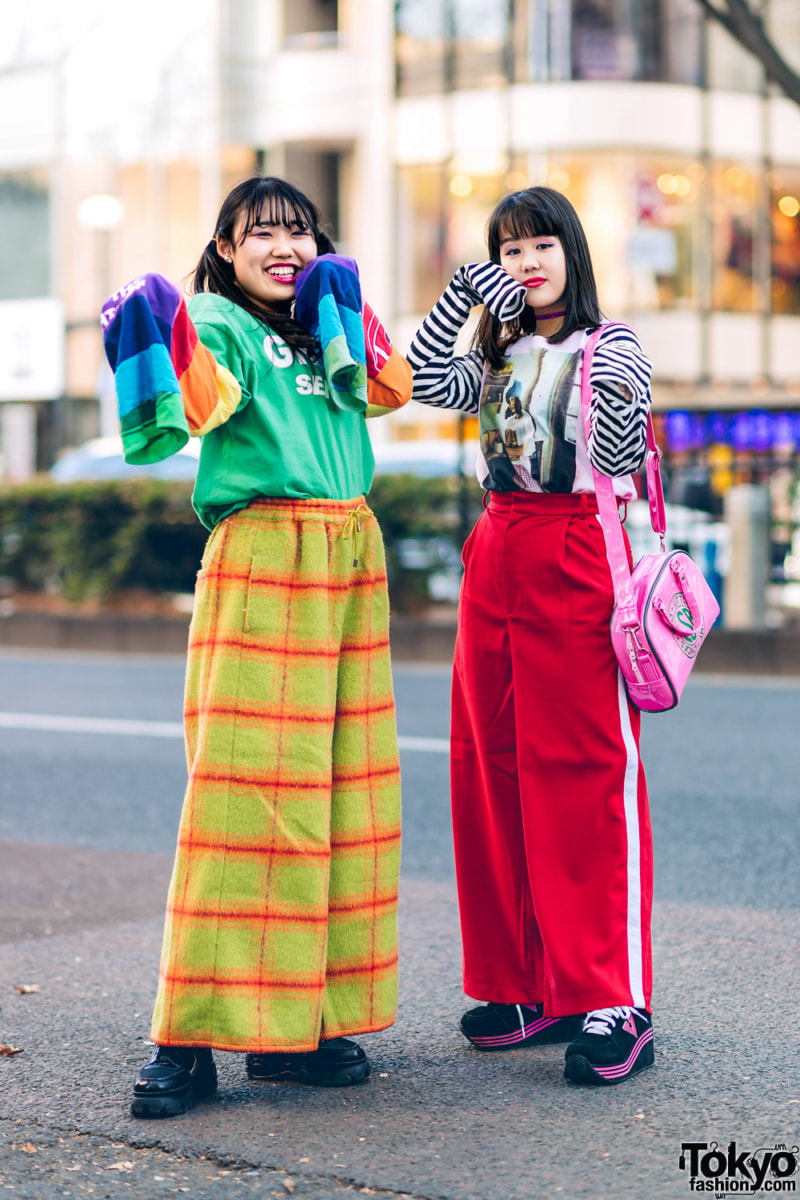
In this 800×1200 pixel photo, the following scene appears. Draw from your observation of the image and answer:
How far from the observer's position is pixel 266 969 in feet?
10.2

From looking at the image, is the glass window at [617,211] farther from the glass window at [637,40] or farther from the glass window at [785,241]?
the glass window at [785,241]

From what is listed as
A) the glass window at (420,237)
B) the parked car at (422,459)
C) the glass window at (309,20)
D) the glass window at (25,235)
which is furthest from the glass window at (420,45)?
the parked car at (422,459)

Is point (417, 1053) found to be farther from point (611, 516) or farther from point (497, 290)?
point (497, 290)

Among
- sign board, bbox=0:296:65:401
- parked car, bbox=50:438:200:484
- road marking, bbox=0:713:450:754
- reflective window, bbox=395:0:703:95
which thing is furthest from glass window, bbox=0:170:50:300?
road marking, bbox=0:713:450:754

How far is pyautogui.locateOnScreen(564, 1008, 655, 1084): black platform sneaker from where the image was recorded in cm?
321

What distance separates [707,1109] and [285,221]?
193 cm

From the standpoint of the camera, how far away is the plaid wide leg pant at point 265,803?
309 cm

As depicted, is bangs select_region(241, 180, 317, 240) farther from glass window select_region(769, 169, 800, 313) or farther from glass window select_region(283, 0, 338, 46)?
glass window select_region(283, 0, 338, 46)

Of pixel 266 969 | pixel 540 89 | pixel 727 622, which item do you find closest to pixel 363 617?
pixel 266 969

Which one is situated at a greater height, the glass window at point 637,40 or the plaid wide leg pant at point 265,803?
the glass window at point 637,40

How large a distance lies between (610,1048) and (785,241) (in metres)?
24.9

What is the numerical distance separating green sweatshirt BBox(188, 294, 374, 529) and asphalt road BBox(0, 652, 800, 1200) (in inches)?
48.1

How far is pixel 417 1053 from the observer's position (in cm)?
347

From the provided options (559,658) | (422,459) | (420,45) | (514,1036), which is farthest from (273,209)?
(420,45)
